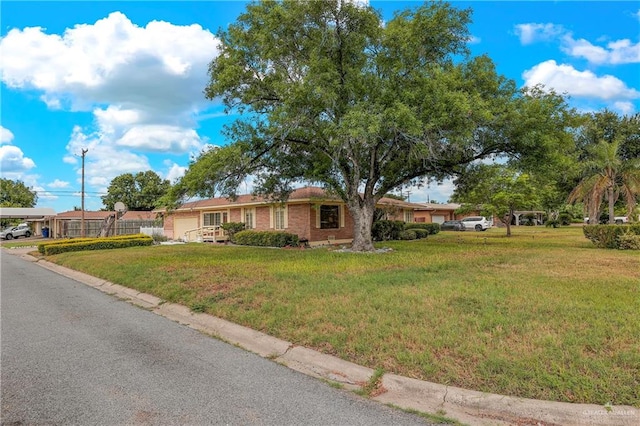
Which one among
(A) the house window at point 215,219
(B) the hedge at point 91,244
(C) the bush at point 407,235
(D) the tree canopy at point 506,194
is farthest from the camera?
(A) the house window at point 215,219

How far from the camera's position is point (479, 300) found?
613 cm

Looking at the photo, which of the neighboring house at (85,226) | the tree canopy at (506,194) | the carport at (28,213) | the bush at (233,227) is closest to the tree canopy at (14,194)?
the carport at (28,213)

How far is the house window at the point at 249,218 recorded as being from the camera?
23859mm

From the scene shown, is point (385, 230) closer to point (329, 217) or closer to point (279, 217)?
point (329, 217)

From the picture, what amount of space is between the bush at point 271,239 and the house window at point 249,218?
2.15 meters

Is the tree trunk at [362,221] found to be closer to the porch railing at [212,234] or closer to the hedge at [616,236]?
the hedge at [616,236]

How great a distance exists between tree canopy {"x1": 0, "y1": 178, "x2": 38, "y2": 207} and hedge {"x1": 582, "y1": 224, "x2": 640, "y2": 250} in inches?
2999

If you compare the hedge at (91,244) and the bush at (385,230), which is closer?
the hedge at (91,244)

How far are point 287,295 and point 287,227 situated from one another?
1498 cm

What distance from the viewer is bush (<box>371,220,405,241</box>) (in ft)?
74.8

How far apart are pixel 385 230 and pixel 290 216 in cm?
565

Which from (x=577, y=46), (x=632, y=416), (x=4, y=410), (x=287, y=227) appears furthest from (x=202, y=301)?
(x=287, y=227)

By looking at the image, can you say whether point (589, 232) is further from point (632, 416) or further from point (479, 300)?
point (632, 416)

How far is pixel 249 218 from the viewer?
2423cm
